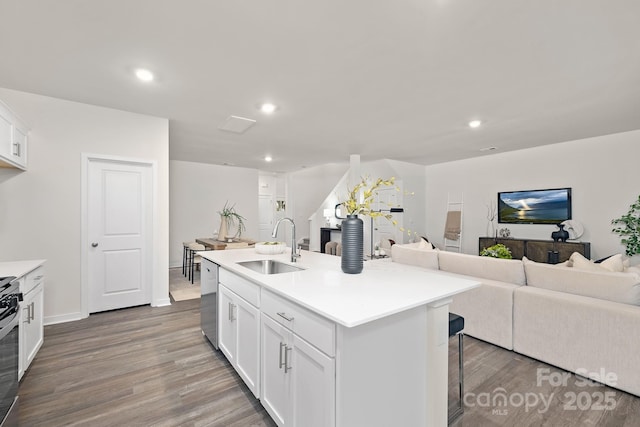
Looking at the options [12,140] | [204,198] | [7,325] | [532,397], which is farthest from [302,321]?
[204,198]

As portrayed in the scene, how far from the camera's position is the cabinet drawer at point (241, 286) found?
1894mm

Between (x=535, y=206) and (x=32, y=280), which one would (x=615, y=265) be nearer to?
(x=535, y=206)

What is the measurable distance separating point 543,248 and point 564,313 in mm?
3680

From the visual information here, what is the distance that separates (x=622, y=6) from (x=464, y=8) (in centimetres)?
97

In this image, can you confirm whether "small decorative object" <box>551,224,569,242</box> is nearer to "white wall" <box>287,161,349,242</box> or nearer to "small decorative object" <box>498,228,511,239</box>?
"small decorative object" <box>498,228,511,239</box>

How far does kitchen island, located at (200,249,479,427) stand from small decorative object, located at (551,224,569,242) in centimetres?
469

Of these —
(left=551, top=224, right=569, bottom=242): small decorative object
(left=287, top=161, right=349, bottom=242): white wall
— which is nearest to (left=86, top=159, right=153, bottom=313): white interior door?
(left=287, top=161, right=349, bottom=242): white wall

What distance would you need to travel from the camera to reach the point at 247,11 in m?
1.91

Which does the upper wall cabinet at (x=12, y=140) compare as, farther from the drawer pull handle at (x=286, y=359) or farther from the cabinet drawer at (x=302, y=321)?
the drawer pull handle at (x=286, y=359)

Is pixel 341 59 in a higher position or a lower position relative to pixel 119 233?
higher

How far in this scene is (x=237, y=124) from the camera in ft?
13.9

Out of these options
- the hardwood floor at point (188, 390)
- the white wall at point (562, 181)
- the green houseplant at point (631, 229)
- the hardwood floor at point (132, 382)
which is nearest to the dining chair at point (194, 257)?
→ the hardwood floor at point (132, 382)

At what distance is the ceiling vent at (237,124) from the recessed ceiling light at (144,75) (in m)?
1.23

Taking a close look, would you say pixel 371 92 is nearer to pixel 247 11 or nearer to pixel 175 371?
pixel 247 11
